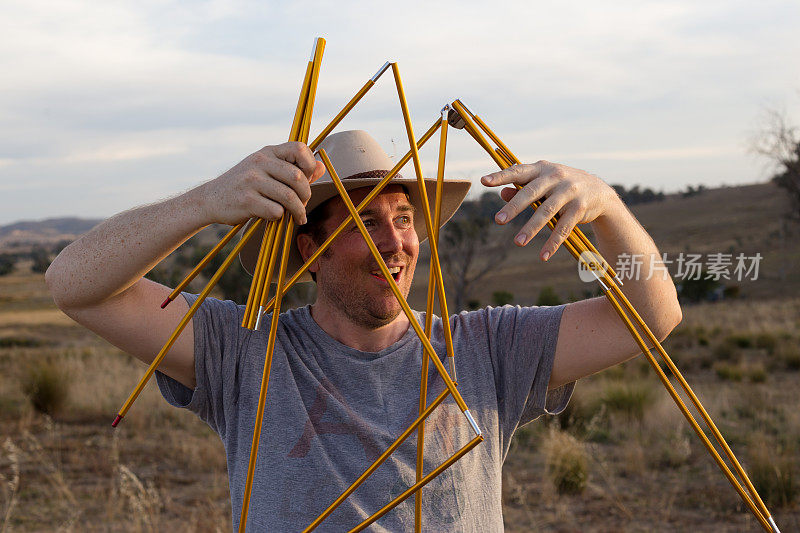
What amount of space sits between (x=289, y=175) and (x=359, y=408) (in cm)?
106

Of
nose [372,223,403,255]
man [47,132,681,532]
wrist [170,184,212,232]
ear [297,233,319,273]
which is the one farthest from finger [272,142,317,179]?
ear [297,233,319,273]

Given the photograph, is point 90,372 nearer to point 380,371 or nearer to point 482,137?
point 380,371

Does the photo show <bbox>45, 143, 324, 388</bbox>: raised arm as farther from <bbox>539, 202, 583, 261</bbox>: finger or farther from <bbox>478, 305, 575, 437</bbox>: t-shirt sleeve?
<bbox>478, 305, 575, 437</bbox>: t-shirt sleeve

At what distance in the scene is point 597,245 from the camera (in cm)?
250

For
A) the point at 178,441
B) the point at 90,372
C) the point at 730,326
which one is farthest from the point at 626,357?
the point at 730,326

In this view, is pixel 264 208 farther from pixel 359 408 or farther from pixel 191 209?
pixel 359 408

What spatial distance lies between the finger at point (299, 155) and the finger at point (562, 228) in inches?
26.1

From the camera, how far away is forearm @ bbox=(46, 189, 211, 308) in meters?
2.28

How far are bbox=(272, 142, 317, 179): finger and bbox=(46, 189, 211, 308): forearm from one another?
0.34m

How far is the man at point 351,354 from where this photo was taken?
2.43 m

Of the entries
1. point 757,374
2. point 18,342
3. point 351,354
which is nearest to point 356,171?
point 351,354

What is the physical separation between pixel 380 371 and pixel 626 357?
917 millimetres

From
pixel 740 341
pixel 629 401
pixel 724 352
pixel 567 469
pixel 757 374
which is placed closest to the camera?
pixel 567 469

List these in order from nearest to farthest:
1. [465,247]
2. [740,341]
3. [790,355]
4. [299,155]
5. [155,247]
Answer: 1. [299,155]
2. [155,247]
3. [790,355]
4. [740,341]
5. [465,247]
